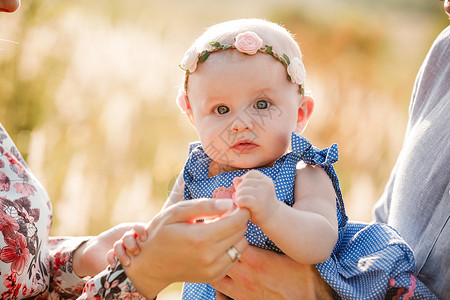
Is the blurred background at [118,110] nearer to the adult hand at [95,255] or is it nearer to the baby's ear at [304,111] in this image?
the adult hand at [95,255]

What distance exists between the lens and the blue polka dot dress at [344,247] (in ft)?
4.89

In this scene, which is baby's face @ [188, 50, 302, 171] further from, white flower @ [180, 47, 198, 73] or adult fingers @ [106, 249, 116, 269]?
adult fingers @ [106, 249, 116, 269]

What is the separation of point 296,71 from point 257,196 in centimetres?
52

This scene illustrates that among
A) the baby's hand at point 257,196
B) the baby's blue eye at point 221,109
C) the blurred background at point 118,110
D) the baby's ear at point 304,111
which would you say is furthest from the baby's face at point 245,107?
the blurred background at point 118,110

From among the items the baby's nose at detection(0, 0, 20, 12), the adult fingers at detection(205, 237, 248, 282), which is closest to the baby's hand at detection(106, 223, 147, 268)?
the adult fingers at detection(205, 237, 248, 282)

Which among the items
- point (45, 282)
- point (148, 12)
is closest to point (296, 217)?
point (45, 282)

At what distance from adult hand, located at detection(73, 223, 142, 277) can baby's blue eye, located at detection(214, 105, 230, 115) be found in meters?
0.52

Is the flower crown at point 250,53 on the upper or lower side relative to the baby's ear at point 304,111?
upper

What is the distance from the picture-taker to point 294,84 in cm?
165

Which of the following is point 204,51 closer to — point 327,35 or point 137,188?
point 137,188

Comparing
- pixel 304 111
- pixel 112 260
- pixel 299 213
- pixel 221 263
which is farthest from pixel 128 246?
pixel 304 111

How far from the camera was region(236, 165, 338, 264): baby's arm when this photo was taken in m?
1.27

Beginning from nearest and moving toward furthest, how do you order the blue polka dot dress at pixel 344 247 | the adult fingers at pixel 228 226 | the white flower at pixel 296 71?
the adult fingers at pixel 228 226 < the blue polka dot dress at pixel 344 247 < the white flower at pixel 296 71

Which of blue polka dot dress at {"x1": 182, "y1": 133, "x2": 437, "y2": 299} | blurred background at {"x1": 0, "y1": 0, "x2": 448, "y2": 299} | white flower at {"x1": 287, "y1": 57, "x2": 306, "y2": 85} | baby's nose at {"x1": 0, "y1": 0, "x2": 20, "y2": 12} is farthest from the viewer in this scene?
blurred background at {"x1": 0, "y1": 0, "x2": 448, "y2": 299}
